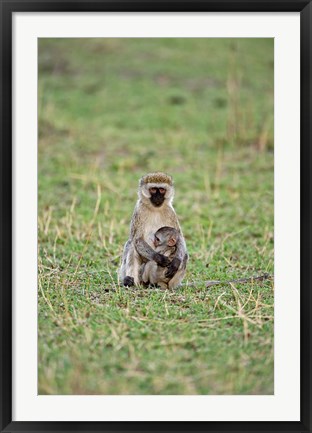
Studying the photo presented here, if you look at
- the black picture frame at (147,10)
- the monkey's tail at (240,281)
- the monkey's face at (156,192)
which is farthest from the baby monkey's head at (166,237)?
Answer: the black picture frame at (147,10)

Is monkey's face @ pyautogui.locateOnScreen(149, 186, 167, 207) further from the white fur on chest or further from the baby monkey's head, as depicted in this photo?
the baby monkey's head

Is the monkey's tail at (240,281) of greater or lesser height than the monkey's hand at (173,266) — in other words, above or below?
below

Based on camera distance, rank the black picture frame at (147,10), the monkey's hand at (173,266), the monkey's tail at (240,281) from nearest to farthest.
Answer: the black picture frame at (147,10) → the monkey's hand at (173,266) → the monkey's tail at (240,281)

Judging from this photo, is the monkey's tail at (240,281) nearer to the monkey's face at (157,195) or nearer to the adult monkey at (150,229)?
the adult monkey at (150,229)

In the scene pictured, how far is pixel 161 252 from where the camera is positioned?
233 inches

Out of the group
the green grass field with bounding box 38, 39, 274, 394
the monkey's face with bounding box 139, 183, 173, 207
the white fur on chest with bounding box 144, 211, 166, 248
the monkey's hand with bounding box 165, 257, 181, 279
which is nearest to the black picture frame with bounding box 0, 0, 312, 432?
the green grass field with bounding box 38, 39, 274, 394

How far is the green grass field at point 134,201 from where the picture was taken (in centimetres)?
455

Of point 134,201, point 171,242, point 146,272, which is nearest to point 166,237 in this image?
point 171,242

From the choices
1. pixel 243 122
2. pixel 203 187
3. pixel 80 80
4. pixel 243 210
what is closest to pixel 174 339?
pixel 243 210

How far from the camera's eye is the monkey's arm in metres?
5.77

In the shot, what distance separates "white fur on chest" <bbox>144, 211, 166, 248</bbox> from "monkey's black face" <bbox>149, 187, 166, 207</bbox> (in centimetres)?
13

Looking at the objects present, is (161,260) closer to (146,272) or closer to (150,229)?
(146,272)

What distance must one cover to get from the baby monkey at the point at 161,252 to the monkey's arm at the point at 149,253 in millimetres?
41

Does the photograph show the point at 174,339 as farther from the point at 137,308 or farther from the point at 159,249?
the point at 159,249
